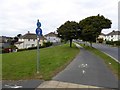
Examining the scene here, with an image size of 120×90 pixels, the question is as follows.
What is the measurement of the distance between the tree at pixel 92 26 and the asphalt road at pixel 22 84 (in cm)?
3651

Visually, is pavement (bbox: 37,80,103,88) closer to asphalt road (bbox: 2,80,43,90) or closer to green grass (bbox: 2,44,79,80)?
asphalt road (bbox: 2,80,43,90)

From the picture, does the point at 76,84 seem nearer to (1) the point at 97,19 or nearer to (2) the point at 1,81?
(2) the point at 1,81

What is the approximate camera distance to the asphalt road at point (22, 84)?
10.4 meters

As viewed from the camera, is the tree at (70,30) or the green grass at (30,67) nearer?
the green grass at (30,67)

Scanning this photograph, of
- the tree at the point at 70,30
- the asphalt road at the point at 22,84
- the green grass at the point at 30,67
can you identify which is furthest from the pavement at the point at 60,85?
the tree at the point at 70,30

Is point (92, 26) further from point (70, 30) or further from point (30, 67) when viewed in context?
point (30, 67)

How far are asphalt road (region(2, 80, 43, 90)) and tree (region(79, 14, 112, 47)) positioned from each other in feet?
120

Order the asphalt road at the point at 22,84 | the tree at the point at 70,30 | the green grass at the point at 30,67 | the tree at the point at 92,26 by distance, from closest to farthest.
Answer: the asphalt road at the point at 22,84 → the green grass at the point at 30,67 → the tree at the point at 92,26 → the tree at the point at 70,30

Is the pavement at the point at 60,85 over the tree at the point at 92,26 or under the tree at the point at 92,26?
under

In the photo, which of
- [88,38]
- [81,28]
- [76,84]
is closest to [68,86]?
[76,84]

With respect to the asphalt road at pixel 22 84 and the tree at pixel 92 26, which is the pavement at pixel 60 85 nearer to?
the asphalt road at pixel 22 84

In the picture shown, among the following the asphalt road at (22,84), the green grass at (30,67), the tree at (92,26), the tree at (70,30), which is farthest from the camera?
the tree at (70,30)

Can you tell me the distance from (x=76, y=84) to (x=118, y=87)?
1877 mm

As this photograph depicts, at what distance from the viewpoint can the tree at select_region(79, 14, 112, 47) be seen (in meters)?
47.6
